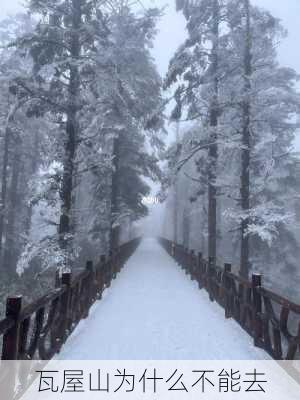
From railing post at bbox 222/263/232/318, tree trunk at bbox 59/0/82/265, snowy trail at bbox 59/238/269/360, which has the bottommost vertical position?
snowy trail at bbox 59/238/269/360

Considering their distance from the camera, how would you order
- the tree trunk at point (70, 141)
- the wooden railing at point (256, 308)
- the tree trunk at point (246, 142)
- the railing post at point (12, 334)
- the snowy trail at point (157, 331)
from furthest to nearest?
the tree trunk at point (246, 142) → the tree trunk at point (70, 141) → the snowy trail at point (157, 331) → the wooden railing at point (256, 308) → the railing post at point (12, 334)

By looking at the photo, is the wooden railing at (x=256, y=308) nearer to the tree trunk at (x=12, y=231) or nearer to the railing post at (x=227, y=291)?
the railing post at (x=227, y=291)

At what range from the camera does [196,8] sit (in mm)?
14898

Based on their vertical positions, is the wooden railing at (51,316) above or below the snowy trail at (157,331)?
above

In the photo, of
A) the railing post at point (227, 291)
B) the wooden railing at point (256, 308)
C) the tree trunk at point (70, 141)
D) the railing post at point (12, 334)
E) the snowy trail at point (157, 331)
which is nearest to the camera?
the railing post at point (12, 334)

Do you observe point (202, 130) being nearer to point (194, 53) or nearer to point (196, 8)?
point (194, 53)

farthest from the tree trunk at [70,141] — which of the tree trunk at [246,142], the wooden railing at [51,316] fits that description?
the tree trunk at [246,142]

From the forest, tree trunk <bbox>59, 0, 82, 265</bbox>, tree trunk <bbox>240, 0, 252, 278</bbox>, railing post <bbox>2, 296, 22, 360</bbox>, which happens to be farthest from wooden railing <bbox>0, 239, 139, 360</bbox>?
tree trunk <bbox>240, 0, 252, 278</bbox>

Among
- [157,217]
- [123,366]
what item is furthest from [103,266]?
[157,217]

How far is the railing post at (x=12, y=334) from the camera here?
409 centimetres

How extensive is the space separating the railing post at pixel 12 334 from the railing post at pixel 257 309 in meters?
4.35

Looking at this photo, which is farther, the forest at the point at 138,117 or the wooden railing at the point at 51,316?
the forest at the point at 138,117

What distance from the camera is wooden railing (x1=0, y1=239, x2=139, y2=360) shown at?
13.6 feet

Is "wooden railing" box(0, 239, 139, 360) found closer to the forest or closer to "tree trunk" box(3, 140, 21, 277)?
the forest
